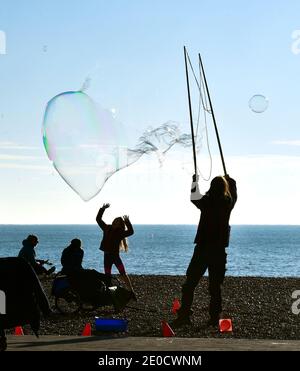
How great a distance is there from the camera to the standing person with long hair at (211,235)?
14.1 m

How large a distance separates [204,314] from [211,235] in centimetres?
274

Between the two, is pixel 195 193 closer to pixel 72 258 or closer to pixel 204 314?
pixel 204 314

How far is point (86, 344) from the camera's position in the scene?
445 inches

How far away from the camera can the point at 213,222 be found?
14.1 m
